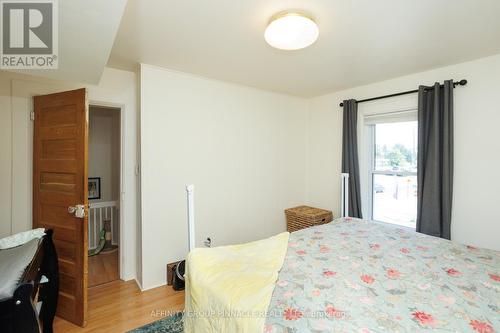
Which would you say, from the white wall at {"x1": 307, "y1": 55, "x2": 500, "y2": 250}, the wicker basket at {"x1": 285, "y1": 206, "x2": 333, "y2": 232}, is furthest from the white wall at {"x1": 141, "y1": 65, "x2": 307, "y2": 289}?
the white wall at {"x1": 307, "y1": 55, "x2": 500, "y2": 250}

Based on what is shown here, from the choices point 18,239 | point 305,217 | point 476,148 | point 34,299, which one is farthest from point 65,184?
point 476,148

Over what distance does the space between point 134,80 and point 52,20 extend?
1.47 metres

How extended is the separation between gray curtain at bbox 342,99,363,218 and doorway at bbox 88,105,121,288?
3.30m

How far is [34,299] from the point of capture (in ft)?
4.98

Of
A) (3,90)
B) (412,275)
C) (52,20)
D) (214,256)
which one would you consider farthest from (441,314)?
(3,90)

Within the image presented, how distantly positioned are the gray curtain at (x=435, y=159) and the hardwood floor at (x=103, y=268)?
3.55 metres

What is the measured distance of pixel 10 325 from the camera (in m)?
1.14

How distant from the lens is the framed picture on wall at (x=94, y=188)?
4027 mm

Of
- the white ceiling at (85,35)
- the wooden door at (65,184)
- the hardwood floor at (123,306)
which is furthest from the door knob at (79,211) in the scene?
the white ceiling at (85,35)

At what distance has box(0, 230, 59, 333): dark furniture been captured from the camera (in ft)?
3.70

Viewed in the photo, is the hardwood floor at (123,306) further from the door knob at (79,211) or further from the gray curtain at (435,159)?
the gray curtain at (435,159)

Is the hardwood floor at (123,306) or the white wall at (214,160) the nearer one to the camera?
the hardwood floor at (123,306)

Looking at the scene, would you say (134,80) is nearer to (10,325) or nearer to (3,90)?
(3,90)

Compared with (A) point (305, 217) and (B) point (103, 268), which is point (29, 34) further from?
(A) point (305, 217)
